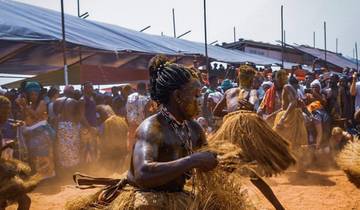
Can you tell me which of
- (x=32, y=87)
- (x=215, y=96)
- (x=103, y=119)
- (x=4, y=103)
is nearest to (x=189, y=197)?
(x=4, y=103)

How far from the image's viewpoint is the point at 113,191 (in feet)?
8.63

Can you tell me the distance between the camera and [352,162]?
612cm

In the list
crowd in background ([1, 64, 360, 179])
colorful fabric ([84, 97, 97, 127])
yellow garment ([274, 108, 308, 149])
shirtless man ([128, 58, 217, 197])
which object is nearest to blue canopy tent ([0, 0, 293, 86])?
crowd in background ([1, 64, 360, 179])

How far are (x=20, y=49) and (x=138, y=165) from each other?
7832mm

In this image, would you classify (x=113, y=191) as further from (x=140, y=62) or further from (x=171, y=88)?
(x=140, y=62)

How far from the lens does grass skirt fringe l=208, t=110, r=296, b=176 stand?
498 centimetres

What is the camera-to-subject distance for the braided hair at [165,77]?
247 cm

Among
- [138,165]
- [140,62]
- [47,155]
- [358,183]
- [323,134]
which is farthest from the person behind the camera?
[140,62]

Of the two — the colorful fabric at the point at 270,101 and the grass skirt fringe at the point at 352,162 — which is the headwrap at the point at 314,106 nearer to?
the colorful fabric at the point at 270,101

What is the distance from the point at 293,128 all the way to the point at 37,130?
404 cm

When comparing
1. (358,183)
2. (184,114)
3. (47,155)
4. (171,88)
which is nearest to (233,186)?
(184,114)

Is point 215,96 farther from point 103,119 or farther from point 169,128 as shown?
point 169,128

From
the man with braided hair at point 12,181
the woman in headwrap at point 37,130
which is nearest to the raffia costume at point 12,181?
the man with braided hair at point 12,181

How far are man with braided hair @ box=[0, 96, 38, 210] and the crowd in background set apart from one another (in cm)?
98
